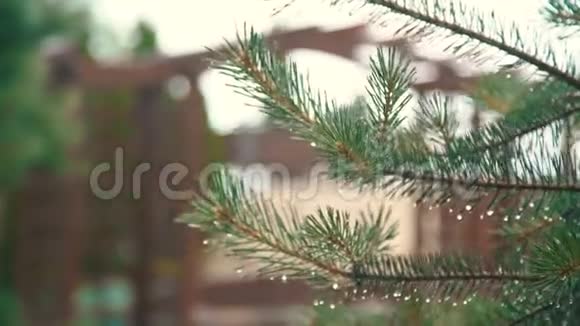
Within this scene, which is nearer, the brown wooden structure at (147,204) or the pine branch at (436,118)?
the pine branch at (436,118)

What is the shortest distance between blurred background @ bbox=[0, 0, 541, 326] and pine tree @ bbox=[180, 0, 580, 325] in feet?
6.96

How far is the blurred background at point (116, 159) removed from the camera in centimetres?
373

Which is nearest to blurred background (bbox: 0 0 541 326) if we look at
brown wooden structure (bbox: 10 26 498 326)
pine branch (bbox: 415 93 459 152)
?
brown wooden structure (bbox: 10 26 498 326)

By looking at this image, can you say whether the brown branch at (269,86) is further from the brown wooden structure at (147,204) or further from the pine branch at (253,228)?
the brown wooden structure at (147,204)

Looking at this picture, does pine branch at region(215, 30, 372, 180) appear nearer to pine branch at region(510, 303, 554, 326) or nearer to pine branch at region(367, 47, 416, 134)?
pine branch at region(367, 47, 416, 134)

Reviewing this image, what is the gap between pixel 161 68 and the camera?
3.66 metres

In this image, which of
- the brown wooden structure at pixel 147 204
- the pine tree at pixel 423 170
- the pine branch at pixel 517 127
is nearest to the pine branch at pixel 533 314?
the pine tree at pixel 423 170

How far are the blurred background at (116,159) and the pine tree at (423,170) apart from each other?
6.96 feet

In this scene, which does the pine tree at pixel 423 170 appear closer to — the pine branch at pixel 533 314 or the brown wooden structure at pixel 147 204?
the pine branch at pixel 533 314

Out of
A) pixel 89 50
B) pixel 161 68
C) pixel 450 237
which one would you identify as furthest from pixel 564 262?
pixel 89 50

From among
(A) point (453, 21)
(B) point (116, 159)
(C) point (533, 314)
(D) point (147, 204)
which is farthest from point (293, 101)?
(D) point (147, 204)

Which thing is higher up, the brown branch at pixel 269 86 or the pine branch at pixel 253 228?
the brown branch at pixel 269 86

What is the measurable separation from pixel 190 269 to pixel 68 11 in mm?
1196

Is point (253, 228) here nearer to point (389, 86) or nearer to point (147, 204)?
point (389, 86)
